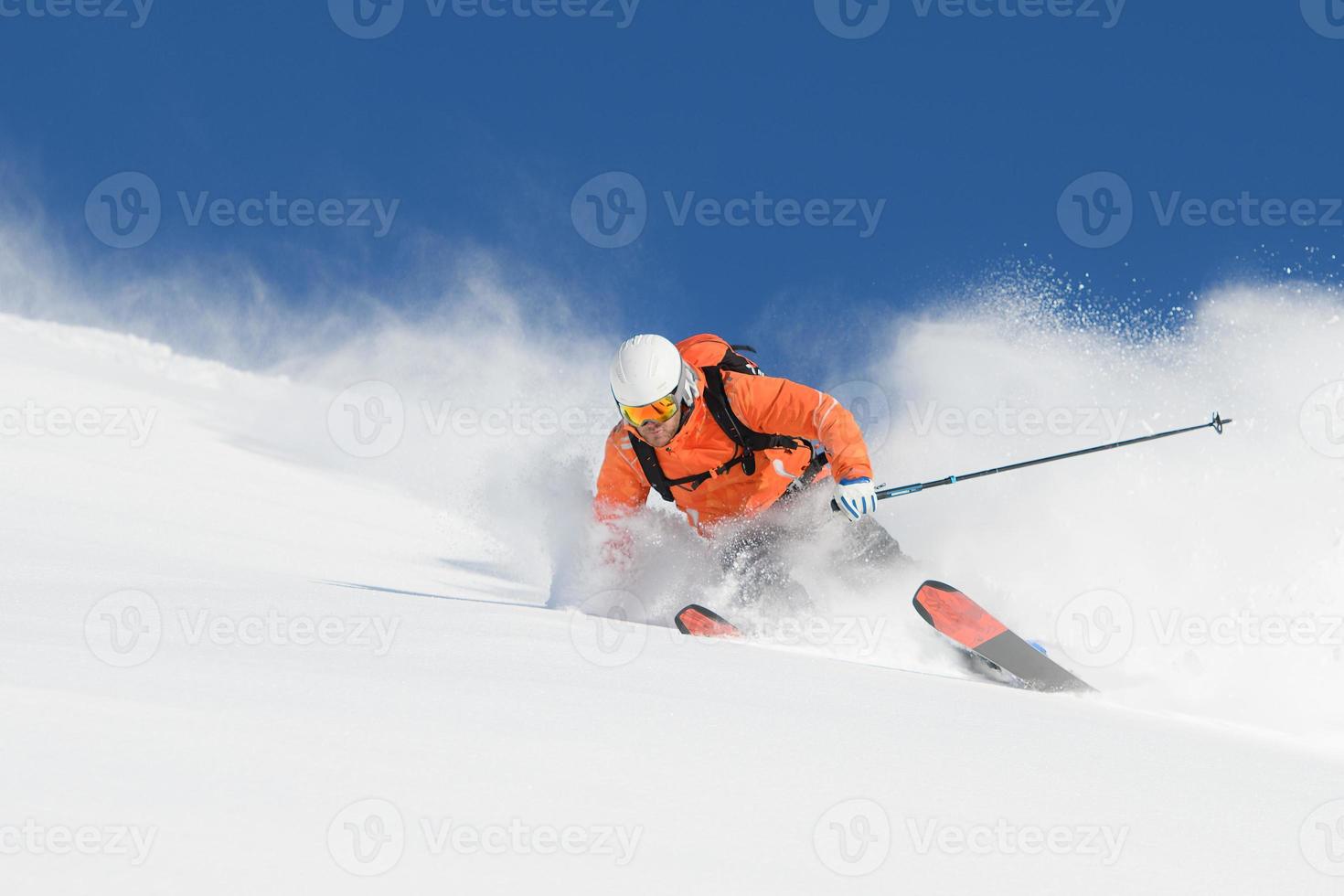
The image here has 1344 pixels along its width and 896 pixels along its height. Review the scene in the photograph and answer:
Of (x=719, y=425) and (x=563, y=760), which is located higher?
(x=719, y=425)

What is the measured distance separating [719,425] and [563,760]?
387cm

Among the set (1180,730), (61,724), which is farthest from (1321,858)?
(61,724)

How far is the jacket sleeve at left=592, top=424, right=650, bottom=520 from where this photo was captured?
655 cm

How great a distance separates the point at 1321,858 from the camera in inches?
89.1

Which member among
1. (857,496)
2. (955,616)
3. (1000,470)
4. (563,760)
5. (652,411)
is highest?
(1000,470)

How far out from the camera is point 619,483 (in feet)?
21.7

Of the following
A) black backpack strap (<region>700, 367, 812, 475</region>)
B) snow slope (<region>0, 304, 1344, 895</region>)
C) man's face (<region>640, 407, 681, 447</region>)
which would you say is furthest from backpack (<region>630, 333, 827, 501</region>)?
snow slope (<region>0, 304, 1344, 895</region>)

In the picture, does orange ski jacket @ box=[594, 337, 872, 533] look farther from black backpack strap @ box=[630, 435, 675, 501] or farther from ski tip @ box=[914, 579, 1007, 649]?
ski tip @ box=[914, 579, 1007, 649]

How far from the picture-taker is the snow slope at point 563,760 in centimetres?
193

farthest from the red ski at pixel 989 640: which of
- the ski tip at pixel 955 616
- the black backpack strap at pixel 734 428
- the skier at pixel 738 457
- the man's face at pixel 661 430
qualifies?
the man's face at pixel 661 430

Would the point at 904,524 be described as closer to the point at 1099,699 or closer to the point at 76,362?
the point at 1099,699

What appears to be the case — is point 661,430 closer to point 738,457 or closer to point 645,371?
point 645,371

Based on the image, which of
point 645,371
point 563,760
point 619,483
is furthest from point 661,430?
point 563,760

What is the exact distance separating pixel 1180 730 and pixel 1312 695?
177 cm
